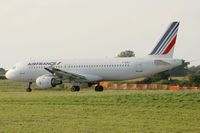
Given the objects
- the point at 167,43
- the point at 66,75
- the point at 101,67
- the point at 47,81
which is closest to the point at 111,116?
the point at 47,81

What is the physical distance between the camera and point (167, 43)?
5369 centimetres

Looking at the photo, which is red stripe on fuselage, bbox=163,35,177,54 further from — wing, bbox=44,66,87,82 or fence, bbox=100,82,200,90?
wing, bbox=44,66,87,82

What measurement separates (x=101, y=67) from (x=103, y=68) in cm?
25

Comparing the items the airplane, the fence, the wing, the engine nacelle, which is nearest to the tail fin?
the airplane

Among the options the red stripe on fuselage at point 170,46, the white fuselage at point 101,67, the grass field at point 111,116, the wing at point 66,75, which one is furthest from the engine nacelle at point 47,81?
the grass field at point 111,116

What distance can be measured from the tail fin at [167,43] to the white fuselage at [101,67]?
1014mm

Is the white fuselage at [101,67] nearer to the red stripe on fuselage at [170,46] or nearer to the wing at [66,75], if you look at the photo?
the wing at [66,75]

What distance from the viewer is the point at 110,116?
22.9 meters

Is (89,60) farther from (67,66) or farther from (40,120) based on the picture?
(40,120)

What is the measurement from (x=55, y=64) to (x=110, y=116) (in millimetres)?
33980

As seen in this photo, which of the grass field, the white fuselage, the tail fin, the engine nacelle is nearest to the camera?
the grass field

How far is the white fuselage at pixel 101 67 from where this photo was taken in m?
51.9

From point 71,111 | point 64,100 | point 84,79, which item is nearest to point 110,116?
point 71,111

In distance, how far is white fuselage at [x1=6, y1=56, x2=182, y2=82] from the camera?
51.9 m
